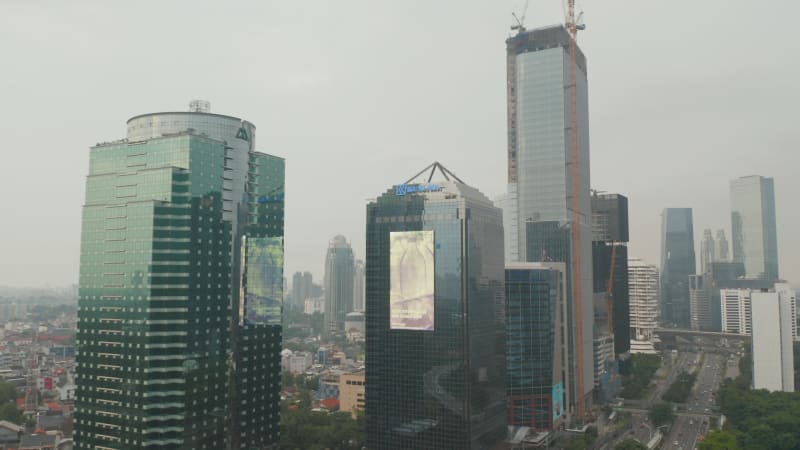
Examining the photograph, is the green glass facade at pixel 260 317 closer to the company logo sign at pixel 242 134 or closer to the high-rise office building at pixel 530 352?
the company logo sign at pixel 242 134

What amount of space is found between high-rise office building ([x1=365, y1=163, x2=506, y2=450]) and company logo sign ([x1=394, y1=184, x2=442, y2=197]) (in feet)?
0.71

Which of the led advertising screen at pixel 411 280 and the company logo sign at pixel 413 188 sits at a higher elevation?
the company logo sign at pixel 413 188

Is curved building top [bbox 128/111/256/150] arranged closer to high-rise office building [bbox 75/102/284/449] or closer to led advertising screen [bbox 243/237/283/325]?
high-rise office building [bbox 75/102/284/449]

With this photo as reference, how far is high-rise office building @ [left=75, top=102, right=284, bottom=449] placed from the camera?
11556 cm

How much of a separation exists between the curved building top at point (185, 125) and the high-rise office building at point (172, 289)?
210 mm

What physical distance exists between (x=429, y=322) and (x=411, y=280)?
9.62 meters

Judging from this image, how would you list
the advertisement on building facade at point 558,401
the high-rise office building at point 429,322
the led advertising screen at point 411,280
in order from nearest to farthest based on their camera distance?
1. the high-rise office building at point 429,322
2. the led advertising screen at point 411,280
3. the advertisement on building facade at point 558,401

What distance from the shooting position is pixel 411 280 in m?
132

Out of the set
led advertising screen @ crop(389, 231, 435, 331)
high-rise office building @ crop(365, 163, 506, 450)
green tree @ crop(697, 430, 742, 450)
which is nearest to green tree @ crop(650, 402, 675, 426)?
green tree @ crop(697, 430, 742, 450)

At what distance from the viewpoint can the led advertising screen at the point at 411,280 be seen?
427 feet

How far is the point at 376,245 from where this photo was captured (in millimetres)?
135875

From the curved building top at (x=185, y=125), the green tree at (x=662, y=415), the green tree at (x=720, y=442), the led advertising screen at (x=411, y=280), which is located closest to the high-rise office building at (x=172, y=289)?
the curved building top at (x=185, y=125)

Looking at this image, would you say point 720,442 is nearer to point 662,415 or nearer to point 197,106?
point 662,415

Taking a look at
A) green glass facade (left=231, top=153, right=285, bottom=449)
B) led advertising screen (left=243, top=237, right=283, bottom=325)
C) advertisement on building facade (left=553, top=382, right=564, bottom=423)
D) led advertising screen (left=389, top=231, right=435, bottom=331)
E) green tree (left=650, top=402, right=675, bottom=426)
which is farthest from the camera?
green tree (left=650, top=402, right=675, bottom=426)
